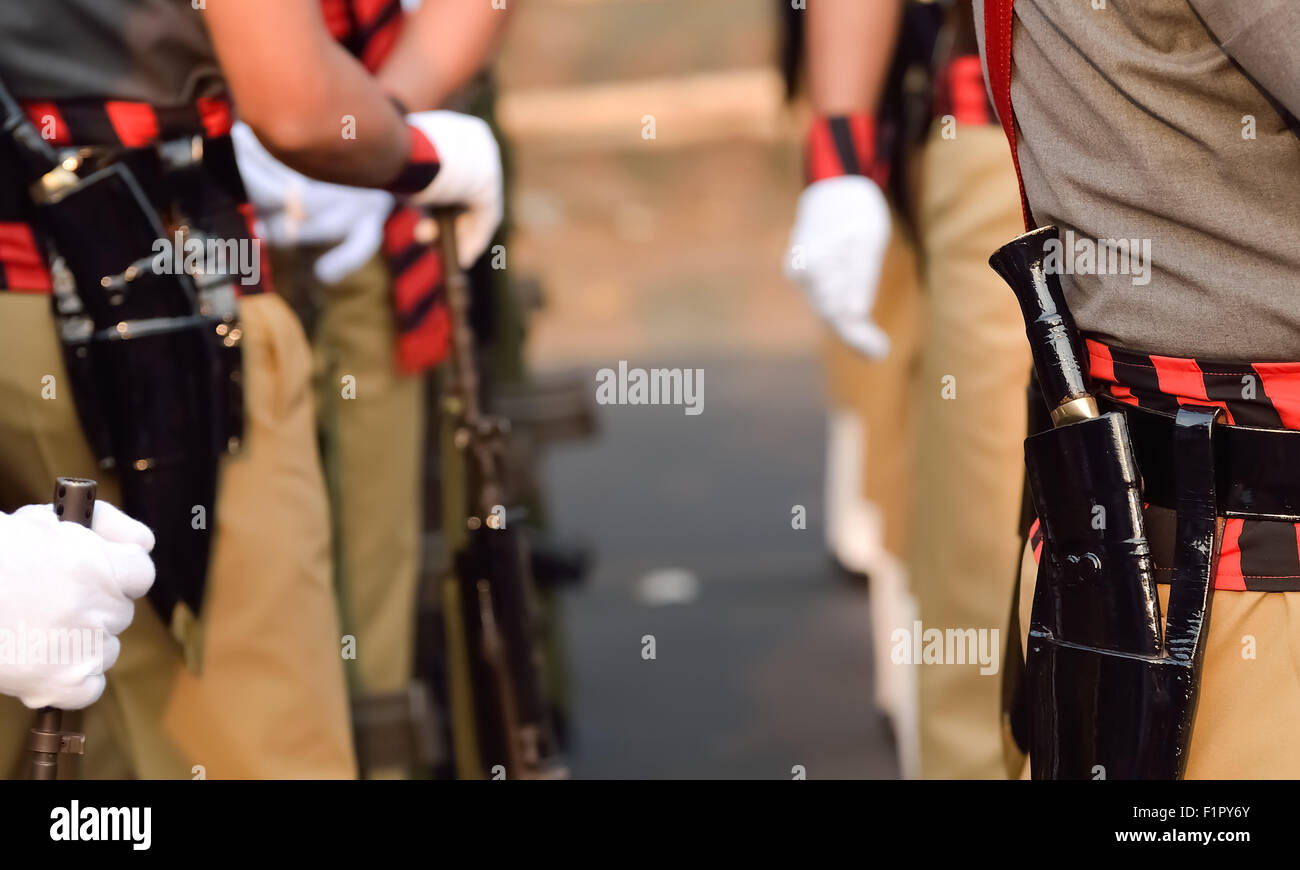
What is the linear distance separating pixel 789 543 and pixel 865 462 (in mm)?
1338

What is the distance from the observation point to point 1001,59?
4.76 ft

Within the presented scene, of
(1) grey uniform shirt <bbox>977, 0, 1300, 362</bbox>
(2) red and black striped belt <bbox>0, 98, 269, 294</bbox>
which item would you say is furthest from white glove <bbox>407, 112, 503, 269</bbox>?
(1) grey uniform shirt <bbox>977, 0, 1300, 362</bbox>

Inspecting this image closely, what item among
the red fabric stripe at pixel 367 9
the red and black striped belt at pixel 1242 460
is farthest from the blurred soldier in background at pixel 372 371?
the red and black striped belt at pixel 1242 460

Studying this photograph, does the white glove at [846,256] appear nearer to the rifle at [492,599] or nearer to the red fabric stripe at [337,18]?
the rifle at [492,599]

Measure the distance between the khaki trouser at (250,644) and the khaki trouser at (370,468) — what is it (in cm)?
66

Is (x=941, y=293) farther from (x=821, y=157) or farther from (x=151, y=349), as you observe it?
(x=151, y=349)

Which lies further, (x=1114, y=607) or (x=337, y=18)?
(x=337, y=18)

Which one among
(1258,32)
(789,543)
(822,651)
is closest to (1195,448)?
(1258,32)

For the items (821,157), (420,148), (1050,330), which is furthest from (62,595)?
(821,157)

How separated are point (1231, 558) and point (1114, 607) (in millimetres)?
112

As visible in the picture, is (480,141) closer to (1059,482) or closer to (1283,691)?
(1059,482)

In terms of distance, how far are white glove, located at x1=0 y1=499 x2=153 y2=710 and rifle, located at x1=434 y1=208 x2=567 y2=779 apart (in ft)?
2.26

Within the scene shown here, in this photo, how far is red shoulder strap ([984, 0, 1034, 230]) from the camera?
1428mm

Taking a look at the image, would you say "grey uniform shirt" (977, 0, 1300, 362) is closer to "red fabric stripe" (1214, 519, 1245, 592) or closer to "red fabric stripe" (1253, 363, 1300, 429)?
"red fabric stripe" (1253, 363, 1300, 429)
